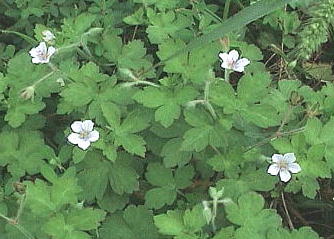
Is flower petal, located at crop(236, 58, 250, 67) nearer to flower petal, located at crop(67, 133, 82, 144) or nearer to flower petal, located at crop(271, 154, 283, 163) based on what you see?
flower petal, located at crop(271, 154, 283, 163)

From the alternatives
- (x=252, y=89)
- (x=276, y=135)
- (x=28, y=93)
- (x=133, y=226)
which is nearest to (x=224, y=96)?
(x=252, y=89)

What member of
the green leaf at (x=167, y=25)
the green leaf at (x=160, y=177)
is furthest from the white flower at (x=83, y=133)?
the green leaf at (x=167, y=25)

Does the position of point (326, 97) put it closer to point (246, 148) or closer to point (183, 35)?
point (246, 148)

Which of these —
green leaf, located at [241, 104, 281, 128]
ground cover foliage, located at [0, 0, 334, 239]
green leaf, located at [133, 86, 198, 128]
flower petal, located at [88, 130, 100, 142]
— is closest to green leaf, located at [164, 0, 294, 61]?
ground cover foliage, located at [0, 0, 334, 239]

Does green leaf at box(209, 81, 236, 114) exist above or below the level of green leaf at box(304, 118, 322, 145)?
above

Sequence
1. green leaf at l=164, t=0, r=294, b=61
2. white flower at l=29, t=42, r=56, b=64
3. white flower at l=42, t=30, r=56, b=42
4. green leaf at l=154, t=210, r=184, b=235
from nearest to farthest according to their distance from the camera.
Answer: green leaf at l=154, t=210, r=184, b=235
green leaf at l=164, t=0, r=294, b=61
white flower at l=29, t=42, r=56, b=64
white flower at l=42, t=30, r=56, b=42

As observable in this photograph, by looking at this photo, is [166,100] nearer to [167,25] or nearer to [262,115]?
[262,115]

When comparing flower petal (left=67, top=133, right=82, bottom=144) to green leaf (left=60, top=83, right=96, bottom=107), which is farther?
green leaf (left=60, top=83, right=96, bottom=107)
